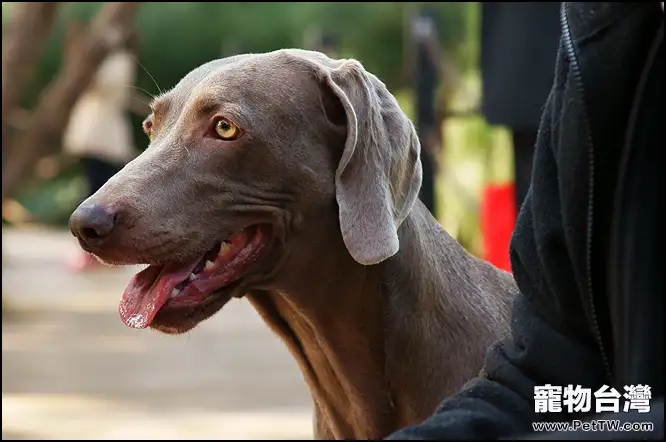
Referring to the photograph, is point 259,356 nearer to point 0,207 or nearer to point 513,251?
point 0,207

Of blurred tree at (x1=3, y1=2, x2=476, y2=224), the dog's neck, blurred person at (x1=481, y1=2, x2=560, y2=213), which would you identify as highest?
blurred tree at (x1=3, y1=2, x2=476, y2=224)

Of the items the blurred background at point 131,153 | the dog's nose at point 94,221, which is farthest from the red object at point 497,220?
the dog's nose at point 94,221

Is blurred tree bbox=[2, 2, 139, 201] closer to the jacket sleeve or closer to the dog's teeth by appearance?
the dog's teeth

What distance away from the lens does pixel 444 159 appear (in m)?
11.3

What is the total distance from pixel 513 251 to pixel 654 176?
1.29 ft

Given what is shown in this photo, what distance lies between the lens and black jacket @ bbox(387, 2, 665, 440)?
1560mm

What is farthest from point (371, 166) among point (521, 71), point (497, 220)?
point (497, 220)

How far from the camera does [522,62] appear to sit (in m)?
5.92

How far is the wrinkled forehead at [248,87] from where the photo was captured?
9.20 feet

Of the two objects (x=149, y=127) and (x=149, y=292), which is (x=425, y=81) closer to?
(x=149, y=127)

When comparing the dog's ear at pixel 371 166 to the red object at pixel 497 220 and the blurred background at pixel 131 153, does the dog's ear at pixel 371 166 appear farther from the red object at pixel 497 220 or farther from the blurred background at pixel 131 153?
the red object at pixel 497 220

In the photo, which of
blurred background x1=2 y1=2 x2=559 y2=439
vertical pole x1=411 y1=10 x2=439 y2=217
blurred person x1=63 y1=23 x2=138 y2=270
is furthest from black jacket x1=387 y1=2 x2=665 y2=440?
blurred person x1=63 y1=23 x2=138 y2=270

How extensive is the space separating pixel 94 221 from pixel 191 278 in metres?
0.29

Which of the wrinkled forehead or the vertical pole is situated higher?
the vertical pole
